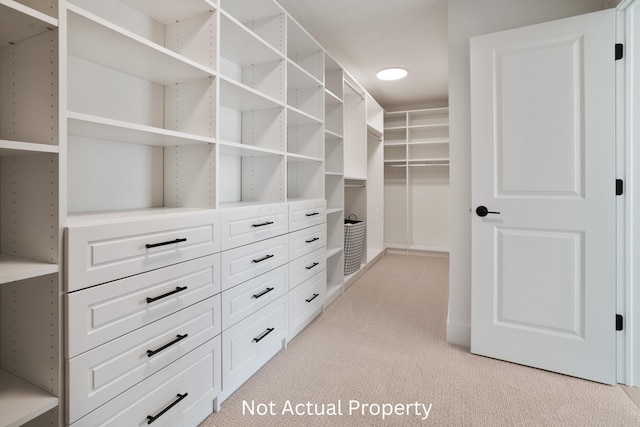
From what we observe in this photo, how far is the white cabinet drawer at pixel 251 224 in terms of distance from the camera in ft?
5.47

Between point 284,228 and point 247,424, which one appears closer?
point 247,424

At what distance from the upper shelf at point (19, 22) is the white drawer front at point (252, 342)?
4.56ft

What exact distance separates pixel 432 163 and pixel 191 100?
4464 millimetres

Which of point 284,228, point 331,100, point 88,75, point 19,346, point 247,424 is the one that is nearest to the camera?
point 19,346

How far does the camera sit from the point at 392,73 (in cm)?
389

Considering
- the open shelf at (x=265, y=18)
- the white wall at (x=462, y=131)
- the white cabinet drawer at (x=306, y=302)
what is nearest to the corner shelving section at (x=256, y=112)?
the open shelf at (x=265, y=18)

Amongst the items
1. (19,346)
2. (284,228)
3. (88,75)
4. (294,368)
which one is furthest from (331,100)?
(19,346)

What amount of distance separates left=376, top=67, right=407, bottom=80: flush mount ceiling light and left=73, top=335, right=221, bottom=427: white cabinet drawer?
136 inches

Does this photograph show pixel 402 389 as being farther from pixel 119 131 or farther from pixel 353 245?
pixel 353 245

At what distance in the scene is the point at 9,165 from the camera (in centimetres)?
107

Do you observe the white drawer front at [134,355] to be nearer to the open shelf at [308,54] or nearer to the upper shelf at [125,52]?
the upper shelf at [125,52]

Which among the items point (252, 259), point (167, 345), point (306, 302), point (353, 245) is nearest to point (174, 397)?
point (167, 345)

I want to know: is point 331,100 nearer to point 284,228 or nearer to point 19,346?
point 284,228

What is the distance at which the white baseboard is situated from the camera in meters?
2.32
